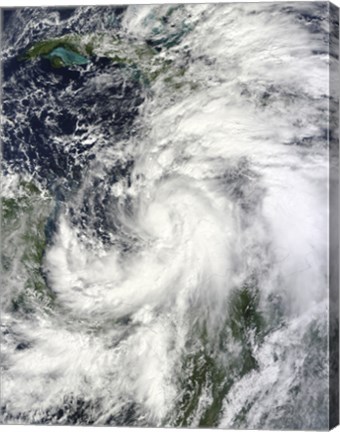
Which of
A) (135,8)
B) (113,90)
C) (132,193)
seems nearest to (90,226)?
(132,193)

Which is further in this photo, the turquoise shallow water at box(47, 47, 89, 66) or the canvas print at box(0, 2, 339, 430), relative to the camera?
the turquoise shallow water at box(47, 47, 89, 66)

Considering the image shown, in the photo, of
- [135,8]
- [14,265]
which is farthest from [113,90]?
[14,265]

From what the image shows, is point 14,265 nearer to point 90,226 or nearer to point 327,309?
point 90,226

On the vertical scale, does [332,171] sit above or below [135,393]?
above

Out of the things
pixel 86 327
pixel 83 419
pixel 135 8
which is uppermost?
pixel 135 8

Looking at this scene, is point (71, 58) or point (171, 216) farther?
point (71, 58)

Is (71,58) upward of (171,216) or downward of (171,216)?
upward

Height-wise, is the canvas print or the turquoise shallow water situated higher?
the turquoise shallow water

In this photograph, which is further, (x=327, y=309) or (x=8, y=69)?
(x=8, y=69)
